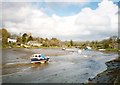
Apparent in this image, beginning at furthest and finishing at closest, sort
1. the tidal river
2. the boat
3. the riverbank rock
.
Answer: the boat, the tidal river, the riverbank rock

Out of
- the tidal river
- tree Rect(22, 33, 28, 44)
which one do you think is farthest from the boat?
tree Rect(22, 33, 28, 44)

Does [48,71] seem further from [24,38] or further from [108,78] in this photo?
[24,38]

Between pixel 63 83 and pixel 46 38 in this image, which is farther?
pixel 46 38

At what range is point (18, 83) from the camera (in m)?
24.6

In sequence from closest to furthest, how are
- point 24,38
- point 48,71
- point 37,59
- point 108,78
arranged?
1. point 108,78
2. point 48,71
3. point 37,59
4. point 24,38

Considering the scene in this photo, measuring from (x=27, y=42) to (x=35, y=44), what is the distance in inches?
230

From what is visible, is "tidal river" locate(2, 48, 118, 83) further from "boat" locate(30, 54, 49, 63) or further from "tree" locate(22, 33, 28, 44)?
"tree" locate(22, 33, 28, 44)

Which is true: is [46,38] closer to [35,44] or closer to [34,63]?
[35,44]

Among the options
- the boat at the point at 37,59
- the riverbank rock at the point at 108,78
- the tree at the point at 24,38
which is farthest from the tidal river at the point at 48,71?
the tree at the point at 24,38

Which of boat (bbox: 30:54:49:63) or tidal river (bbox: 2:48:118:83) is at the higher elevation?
boat (bbox: 30:54:49:63)

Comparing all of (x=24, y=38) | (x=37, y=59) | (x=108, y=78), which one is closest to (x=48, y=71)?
(x=37, y=59)

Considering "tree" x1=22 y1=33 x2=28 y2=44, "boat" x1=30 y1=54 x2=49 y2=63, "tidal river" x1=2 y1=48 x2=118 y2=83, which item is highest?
"tree" x1=22 y1=33 x2=28 y2=44

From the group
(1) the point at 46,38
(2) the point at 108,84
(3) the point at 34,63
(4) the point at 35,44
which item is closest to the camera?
(2) the point at 108,84

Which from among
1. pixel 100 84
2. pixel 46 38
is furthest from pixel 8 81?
pixel 46 38
